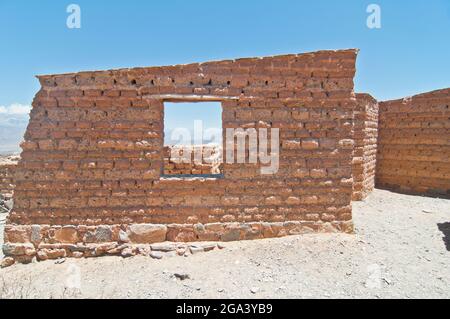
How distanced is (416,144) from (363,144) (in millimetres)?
2663

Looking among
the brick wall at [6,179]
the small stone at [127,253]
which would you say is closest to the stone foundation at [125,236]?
the small stone at [127,253]

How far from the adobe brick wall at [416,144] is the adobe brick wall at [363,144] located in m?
0.99

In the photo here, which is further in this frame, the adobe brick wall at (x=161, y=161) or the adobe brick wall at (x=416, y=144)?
the adobe brick wall at (x=416, y=144)

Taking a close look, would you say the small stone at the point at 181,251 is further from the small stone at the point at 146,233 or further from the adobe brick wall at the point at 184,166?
the adobe brick wall at the point at 184,166

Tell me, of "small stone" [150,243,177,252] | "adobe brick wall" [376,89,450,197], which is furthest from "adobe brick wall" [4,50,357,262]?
"adobe brick wall" [376,89,450,197]

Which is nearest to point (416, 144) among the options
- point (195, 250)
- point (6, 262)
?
point (195, 250)

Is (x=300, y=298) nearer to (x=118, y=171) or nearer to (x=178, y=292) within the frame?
(x=178, y=292)

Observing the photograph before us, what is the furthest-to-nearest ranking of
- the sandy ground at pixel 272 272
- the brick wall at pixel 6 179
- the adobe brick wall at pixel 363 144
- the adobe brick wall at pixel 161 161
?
the brick wall at pixel 6 179 → the adobe brick wall at pixel 363 144 → the adobe brick wall at pixel 161 161 → the sandy ground at pixel 272 272

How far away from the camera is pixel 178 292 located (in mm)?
3145

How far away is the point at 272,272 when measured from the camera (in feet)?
11.2

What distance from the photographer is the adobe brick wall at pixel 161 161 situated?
12.6ft

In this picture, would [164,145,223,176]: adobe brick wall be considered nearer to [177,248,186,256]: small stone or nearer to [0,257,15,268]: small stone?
[177,248,186,256]: small stone

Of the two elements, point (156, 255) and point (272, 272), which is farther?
point (156, 255)

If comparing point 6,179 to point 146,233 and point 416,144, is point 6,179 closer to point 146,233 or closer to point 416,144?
point 146,233
